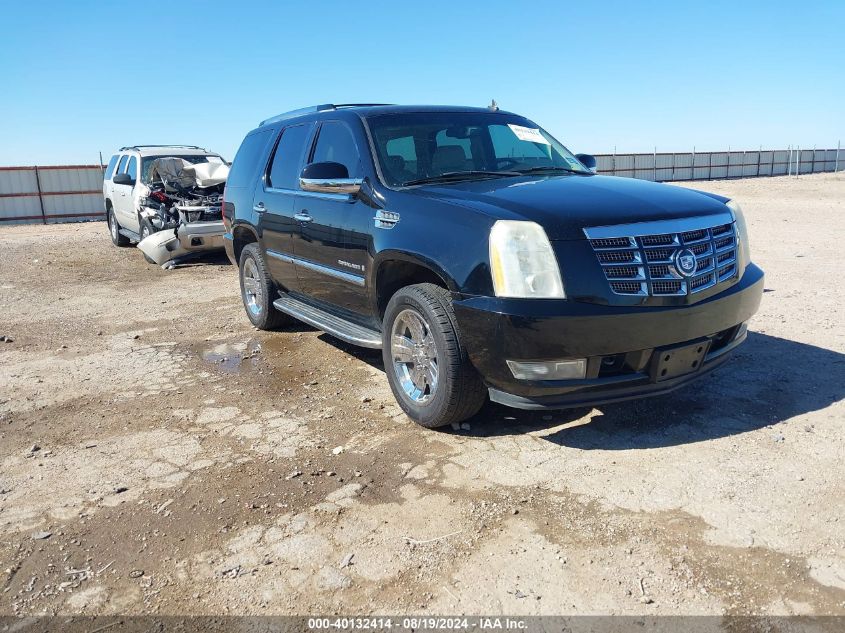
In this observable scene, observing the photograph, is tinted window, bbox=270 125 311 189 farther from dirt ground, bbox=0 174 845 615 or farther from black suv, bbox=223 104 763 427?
dirt ground, bbox=0 174 845 615

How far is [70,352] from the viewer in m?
6.42

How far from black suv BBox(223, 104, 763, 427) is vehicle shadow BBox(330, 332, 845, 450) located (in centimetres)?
37

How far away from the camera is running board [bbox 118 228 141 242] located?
514 inches

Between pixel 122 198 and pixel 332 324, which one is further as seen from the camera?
pixel 122 198

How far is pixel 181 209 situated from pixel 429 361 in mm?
8326

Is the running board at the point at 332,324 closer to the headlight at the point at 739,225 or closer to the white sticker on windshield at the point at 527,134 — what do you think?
the white sticker on windshield at the point at 527,134

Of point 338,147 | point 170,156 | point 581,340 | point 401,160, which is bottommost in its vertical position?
point 581,340

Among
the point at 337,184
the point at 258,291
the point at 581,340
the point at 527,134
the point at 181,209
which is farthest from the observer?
the point at 181,209

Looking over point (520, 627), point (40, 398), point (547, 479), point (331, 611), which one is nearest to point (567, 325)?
point (547, 479)

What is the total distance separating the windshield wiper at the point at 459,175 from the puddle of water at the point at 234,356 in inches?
90.2

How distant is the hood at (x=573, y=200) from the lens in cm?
352

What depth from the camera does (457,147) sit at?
4867mm

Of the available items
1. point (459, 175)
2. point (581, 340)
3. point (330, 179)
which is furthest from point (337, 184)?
point (581, 340)

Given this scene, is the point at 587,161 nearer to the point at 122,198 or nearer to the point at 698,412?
the point at 698,412
